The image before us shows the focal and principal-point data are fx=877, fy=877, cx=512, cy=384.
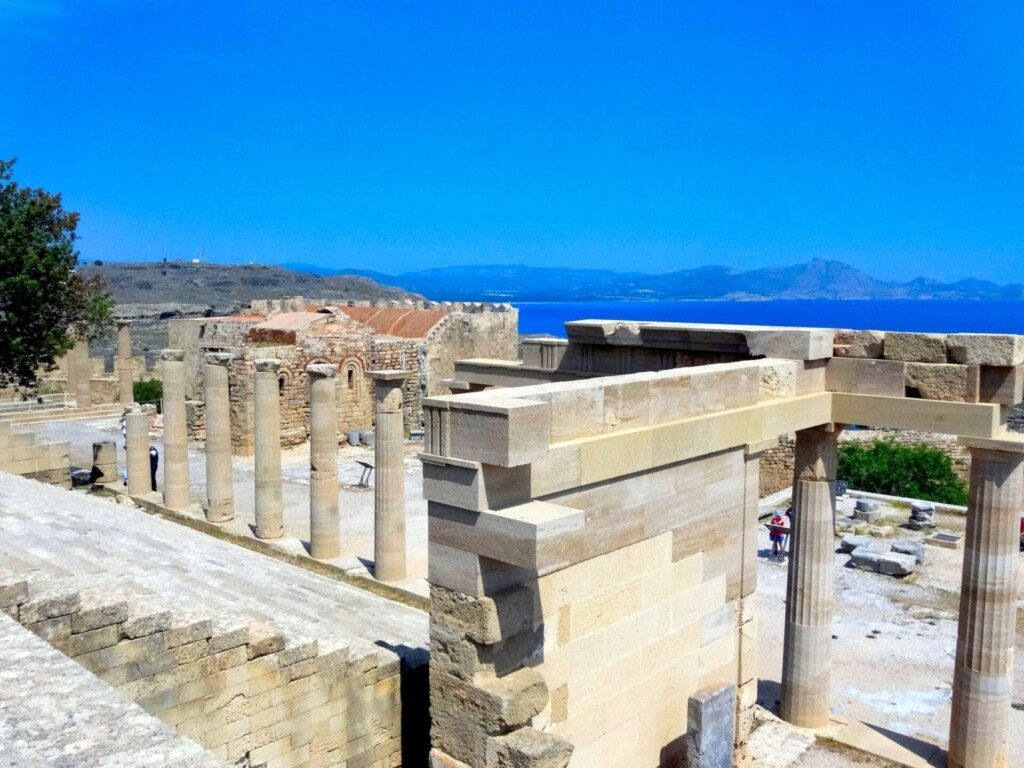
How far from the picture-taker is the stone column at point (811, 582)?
923 cm

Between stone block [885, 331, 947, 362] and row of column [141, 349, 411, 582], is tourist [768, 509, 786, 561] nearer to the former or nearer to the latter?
row of column [141, 349, 411, 582]

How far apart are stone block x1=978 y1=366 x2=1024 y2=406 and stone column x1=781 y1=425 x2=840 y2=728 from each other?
1490mm

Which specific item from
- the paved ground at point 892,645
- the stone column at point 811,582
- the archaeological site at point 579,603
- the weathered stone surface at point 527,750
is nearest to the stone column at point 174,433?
the archaeological site at point 579,603

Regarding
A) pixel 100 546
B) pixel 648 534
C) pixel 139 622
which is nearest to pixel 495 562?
pixel 648 534

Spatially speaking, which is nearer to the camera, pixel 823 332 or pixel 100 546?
pixel 823 332

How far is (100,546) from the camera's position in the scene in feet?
38.7

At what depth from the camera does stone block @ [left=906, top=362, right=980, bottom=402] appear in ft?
27.2

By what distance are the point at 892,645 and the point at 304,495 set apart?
13500mm

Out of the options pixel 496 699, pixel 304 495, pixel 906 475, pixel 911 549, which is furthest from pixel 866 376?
pixel 906 475

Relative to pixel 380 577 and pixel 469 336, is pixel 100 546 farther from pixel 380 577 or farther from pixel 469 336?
→ pixel 469 336

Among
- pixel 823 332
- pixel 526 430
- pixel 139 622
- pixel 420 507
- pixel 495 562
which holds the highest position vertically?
pixel 823 332

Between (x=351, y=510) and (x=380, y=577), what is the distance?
584 cm

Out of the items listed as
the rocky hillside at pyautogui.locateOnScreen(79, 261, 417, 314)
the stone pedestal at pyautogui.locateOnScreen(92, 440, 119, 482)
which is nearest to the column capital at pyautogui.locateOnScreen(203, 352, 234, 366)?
the stone pedestal at pyautogui.locateOnScreen(92, 440, 119, 482)

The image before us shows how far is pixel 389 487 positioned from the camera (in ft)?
45.9
